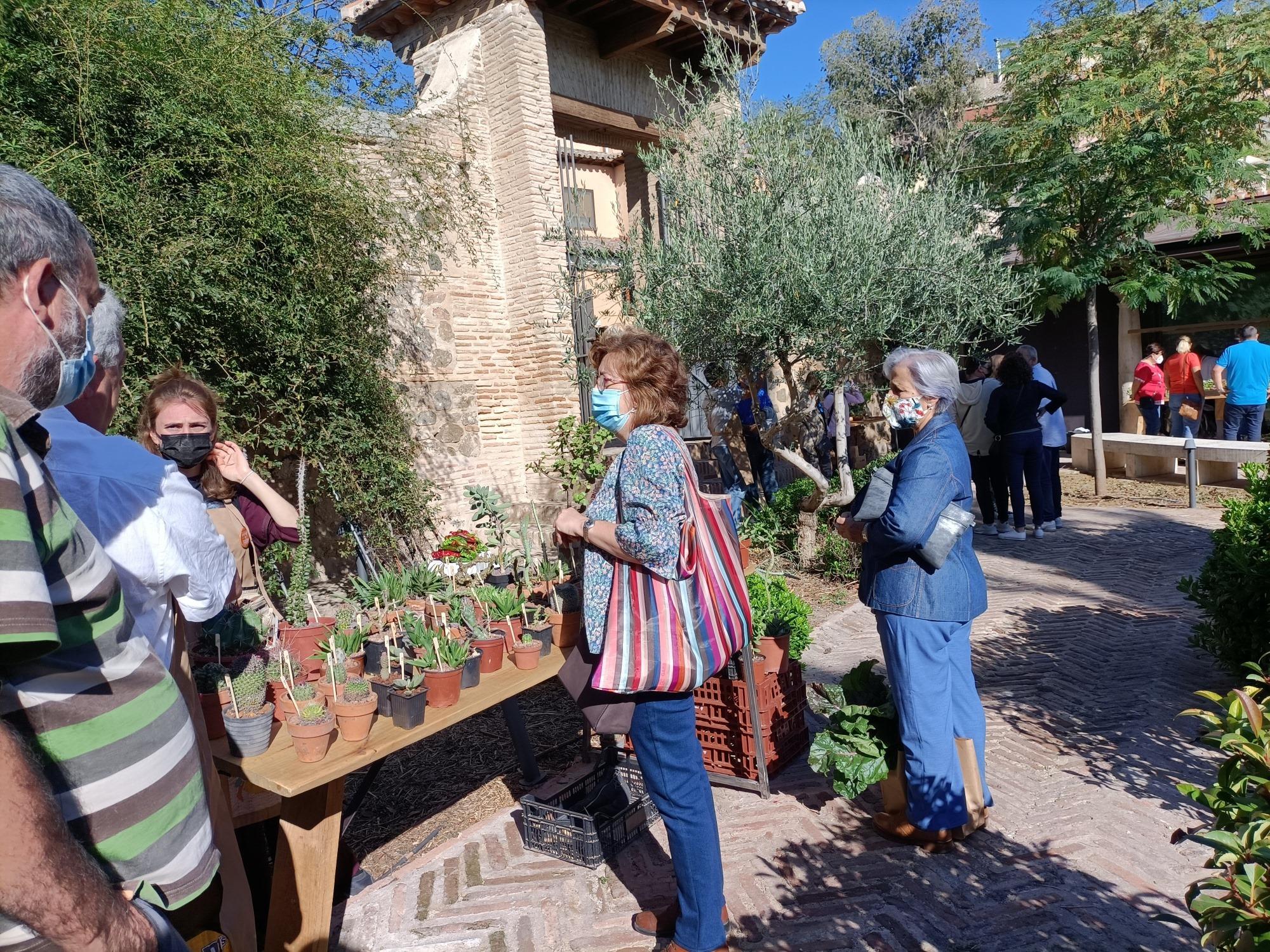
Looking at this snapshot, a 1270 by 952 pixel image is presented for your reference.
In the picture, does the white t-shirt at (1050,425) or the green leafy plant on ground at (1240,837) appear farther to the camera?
the white t-shirt at (1050,425)

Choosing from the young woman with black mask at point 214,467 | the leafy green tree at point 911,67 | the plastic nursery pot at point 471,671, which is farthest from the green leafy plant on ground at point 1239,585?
the leafy green tree at point 911,67

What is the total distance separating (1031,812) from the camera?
3.34m

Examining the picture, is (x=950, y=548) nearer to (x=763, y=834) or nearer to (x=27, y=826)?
(x=763, y=834)

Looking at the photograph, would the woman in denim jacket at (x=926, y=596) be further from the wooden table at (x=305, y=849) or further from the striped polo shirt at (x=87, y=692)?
the striped polo shirt at (x=87, y=692)

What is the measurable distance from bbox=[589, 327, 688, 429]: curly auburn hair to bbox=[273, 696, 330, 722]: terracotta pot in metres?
1.39

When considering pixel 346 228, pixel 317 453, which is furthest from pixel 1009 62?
pixel 317 453

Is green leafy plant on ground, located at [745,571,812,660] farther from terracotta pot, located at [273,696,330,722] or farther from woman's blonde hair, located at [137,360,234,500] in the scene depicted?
woman's blonde hair, located at [137,360,234,500]

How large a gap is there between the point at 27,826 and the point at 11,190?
887mm

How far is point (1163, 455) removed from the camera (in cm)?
1052

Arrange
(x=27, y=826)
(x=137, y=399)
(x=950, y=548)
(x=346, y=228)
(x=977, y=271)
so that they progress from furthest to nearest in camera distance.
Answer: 1. (x=977, y=271)
2. (x=346, y=228)
3. (x=137, y=399)
4. (x=950, y=548)
5. (x=27, y=826)

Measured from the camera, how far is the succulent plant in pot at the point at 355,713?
2547mm

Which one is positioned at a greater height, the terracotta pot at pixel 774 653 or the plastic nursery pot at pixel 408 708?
the plastic nursery pot at pixel 408 708

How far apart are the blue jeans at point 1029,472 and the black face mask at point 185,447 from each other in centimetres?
719

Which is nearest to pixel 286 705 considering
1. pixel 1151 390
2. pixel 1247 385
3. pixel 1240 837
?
pixel 1240 837
